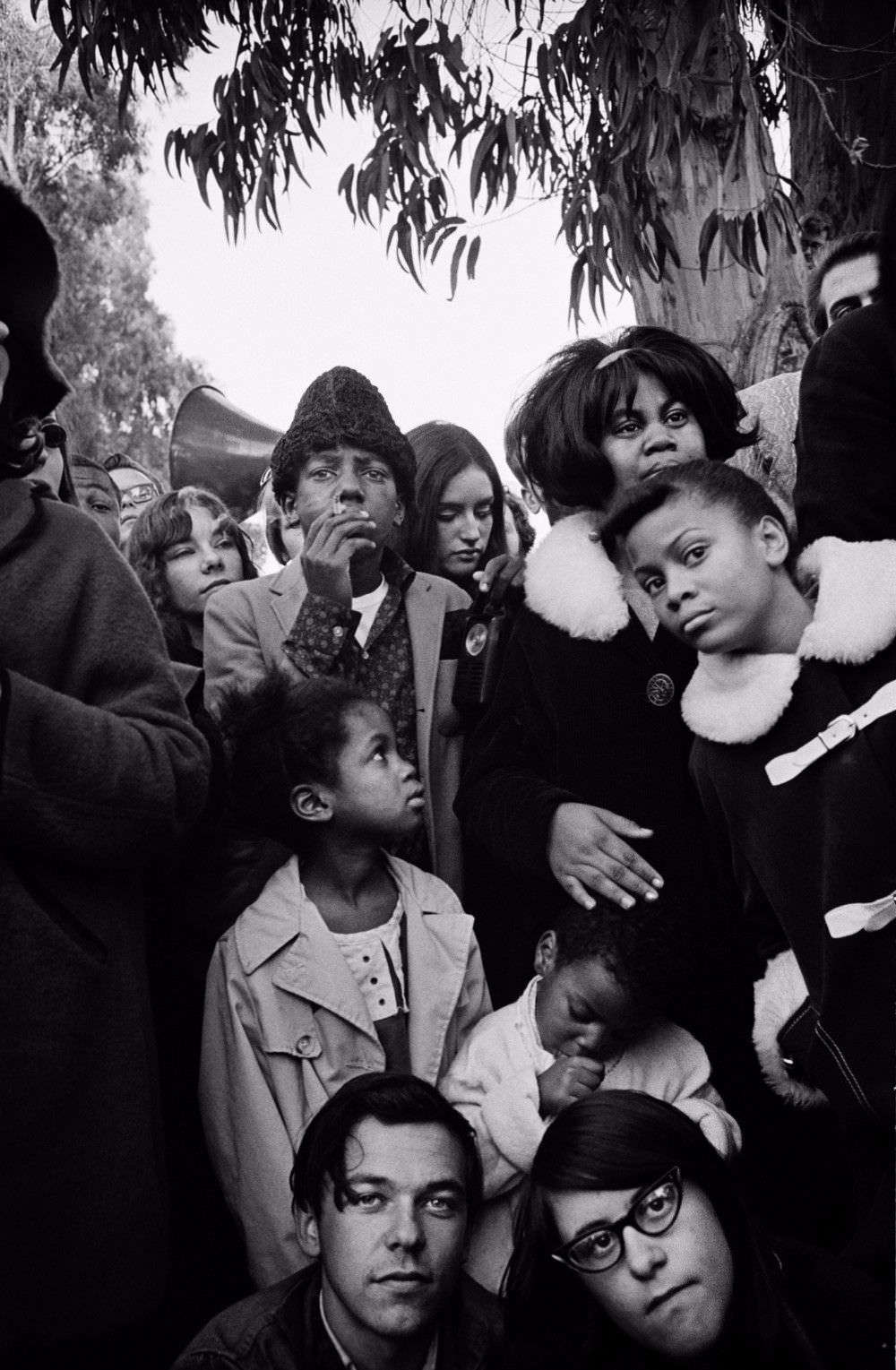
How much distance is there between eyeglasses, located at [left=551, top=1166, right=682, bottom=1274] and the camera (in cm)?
196

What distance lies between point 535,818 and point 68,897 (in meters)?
0.84

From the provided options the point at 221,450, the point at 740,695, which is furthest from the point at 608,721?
the point at 221,450

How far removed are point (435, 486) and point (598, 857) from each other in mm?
1531

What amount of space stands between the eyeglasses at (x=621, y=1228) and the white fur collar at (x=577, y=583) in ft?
3.15

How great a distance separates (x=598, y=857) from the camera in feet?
7.56

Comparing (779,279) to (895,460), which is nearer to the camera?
(895,460)

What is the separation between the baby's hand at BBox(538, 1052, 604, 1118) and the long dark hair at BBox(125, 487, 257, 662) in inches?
64.7

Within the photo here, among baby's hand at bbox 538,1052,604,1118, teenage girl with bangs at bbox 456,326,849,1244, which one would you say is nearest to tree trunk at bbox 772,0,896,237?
teenage girl with bangs at bbox 456,326,849,1244

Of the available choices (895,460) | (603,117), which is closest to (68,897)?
(895,460)

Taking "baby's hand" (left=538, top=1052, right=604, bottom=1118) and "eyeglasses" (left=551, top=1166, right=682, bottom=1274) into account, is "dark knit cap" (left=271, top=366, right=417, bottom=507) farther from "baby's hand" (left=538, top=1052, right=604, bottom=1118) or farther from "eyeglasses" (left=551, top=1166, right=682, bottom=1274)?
"eyeglasses" (left=551, top=1166, right=682, bottom=1274)

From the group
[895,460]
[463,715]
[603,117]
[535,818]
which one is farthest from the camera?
[603,117]

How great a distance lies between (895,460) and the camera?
7.14 feet

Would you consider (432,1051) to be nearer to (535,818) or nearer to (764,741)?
(535,818)

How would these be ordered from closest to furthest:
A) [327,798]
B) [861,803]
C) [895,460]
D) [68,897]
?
[68,897]
[861,803]
[895,460]
[327,798]
